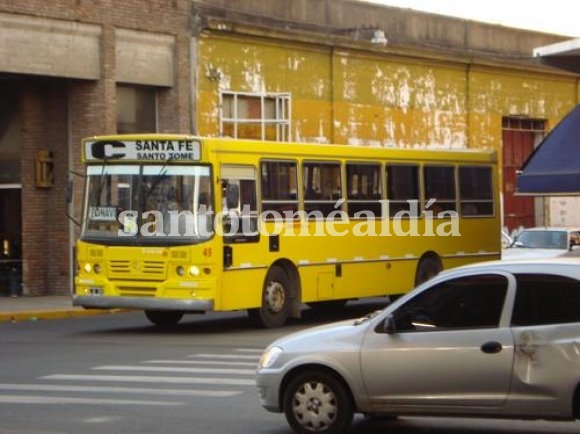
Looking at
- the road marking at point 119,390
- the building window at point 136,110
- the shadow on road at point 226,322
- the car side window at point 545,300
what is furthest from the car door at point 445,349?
the building window at point 136,110

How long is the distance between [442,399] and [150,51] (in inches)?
851

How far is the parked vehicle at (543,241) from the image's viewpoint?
3036 cm

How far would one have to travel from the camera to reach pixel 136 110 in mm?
31422

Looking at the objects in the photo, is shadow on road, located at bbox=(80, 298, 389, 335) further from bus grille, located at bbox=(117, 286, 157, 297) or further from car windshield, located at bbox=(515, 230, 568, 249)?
car windshield, located at bbox=(515, 230, 568, 249)

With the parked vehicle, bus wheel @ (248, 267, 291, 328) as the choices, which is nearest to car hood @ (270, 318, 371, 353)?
bus wheel @ (248, 267, 291, 328)

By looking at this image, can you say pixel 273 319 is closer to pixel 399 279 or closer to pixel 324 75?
pixel 399 279

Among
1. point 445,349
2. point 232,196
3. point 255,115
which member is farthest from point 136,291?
point 255,115

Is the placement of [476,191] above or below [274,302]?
above

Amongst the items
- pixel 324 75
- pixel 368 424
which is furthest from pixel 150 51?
pixel 368 424

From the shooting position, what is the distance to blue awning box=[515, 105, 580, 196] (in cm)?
1769

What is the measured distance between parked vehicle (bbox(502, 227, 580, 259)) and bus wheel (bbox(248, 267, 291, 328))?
9.16 meters

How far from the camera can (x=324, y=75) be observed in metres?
35.8

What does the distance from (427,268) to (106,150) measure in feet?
25.3

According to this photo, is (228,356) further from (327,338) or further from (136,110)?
(136,110)
